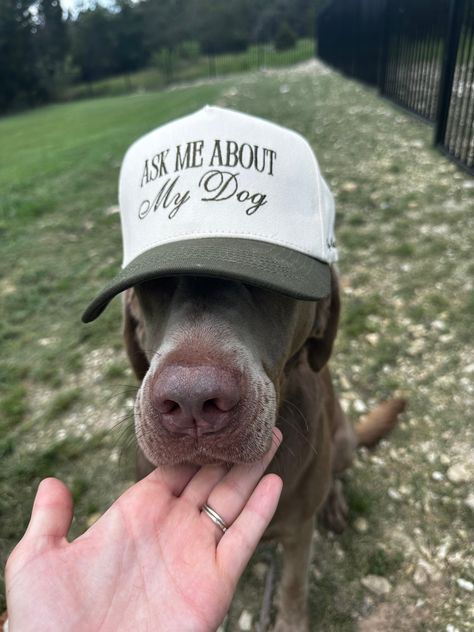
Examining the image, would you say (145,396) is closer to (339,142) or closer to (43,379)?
→ (43,379)

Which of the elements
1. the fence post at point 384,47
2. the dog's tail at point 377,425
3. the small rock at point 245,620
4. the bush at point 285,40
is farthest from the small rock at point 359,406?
the bush at point 285,40

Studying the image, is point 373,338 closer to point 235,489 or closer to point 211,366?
point 235,489

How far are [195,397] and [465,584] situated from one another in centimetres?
193

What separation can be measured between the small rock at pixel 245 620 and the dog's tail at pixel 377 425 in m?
1.13

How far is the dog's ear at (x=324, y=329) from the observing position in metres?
2.14

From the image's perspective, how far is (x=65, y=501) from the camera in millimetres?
1526

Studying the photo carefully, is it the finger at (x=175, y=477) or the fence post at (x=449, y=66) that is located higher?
the fence post at (x=449, y=66)

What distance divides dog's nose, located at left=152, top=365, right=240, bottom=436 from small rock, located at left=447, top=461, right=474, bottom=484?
1995mm

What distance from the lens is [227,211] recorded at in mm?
1578

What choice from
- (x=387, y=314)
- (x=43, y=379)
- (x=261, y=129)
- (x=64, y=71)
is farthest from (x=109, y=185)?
(x=64, y=71)

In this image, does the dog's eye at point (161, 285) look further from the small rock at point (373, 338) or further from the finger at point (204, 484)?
the small rock at point (373, 338)

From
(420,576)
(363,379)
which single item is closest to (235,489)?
(420,576)

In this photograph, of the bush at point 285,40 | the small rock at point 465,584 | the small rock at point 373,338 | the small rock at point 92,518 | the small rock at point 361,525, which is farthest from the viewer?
the bush at point 285,40

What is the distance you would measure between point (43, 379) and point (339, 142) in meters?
7.02
